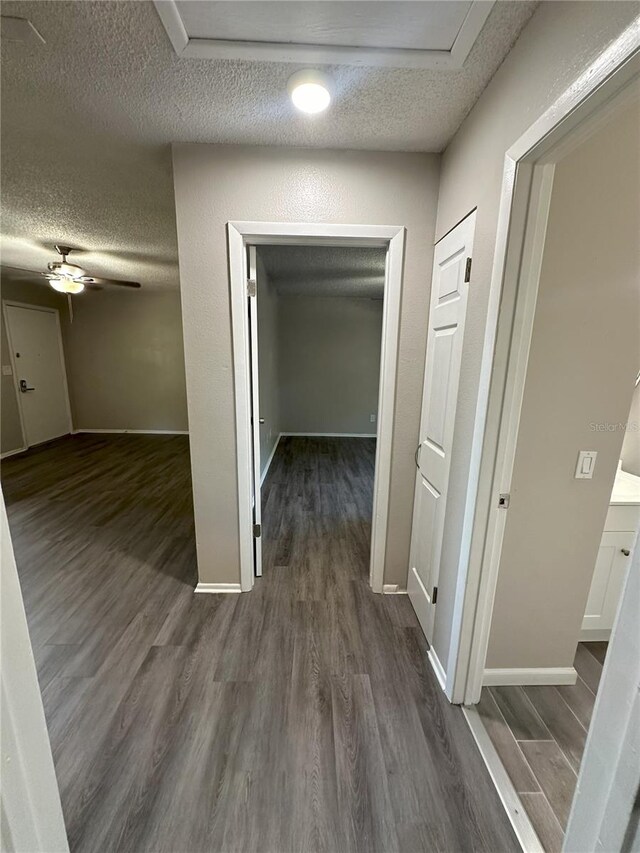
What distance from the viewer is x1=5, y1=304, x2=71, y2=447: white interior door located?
495 cm

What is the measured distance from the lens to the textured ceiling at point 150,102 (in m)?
1.05

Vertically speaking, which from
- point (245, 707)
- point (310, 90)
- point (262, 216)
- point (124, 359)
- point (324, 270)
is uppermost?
point (324, 270)

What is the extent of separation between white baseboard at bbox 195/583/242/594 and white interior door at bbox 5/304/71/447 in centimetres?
474

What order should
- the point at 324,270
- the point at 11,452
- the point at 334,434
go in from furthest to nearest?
the point at 334,434 < the point at 11,452 < the point at 324,270

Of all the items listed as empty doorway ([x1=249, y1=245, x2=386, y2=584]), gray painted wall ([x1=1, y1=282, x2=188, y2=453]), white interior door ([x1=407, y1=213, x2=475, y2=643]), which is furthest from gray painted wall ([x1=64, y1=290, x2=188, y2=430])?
white interior door ([x1=407, y1=213, x2=475, y2=643])

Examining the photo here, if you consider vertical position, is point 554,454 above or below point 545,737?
above

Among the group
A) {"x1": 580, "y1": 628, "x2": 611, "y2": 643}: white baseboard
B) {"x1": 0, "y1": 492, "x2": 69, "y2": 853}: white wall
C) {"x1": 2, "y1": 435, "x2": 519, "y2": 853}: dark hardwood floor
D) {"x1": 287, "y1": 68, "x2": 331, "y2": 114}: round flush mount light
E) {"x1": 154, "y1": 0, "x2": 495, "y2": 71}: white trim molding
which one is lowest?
{"x1": 2, "y1": 435, "x2": 519, "y2": 853}: dark hardwood floor

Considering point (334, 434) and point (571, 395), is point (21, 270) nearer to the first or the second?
point (334, 434)

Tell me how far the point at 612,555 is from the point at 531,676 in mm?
684

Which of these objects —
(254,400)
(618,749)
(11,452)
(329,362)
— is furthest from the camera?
(329,362)

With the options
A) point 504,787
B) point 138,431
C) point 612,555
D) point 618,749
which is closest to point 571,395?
point 612,555

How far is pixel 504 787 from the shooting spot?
45.8 inches

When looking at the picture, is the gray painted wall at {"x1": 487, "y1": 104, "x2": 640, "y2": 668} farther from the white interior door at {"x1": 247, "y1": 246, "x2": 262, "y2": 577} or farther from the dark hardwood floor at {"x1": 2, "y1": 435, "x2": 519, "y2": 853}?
the white interior door at {"x1": 247, "y1": 246, "x2": 262, "y2": 577}

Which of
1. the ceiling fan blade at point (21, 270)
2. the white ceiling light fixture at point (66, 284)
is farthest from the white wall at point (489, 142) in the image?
the ceiling fan blade at point (21, 270)
